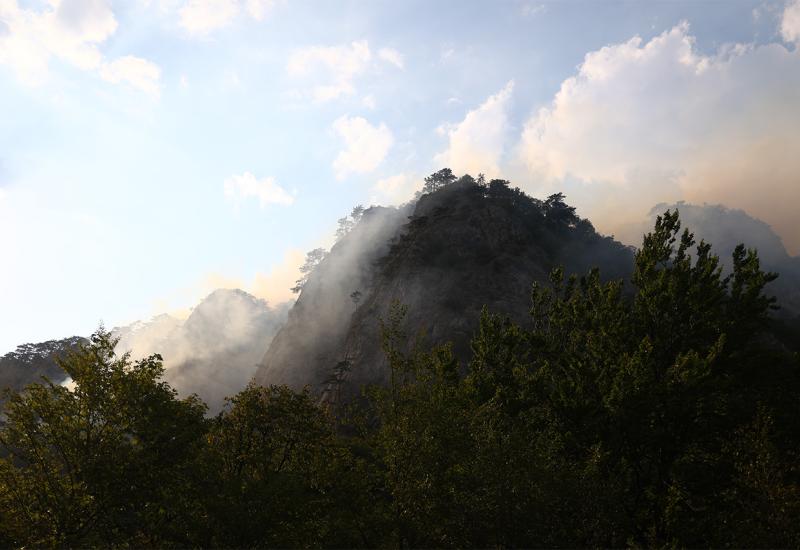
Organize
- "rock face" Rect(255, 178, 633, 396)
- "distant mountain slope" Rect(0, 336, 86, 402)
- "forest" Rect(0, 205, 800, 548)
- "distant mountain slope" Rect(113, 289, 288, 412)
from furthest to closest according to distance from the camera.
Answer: "distant mountain slope" Rect(0, 336, 86, 402), "distant mountain slope" Rect(113, 289, 288, 412), "rock face" Rect(255, 178, 633, 396), "forest" Rect(0, 205, 800, 548)

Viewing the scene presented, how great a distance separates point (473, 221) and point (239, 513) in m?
113

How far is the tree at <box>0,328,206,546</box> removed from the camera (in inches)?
948

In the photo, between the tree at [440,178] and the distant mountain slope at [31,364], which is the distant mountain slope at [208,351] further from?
the tree at [440,178]

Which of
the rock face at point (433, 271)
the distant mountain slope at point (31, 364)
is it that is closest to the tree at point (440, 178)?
the rock face at point (433, 271)

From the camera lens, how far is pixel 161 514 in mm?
25969

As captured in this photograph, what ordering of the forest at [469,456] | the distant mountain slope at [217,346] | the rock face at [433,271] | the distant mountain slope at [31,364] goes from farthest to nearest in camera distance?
the distant mountain slope at [31,364] < the distant mountain slope at [217,346] < the rock face at [433,271] < the forest at [469,456]

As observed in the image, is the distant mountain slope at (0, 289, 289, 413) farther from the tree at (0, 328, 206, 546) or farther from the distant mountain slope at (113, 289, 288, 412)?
the tree at (0, 328, 206, 546)

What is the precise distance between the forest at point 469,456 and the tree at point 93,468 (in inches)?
3.6

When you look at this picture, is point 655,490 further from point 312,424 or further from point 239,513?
point 239,513

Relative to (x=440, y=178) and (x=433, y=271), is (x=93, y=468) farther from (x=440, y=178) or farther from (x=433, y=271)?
(x=440, y=178)

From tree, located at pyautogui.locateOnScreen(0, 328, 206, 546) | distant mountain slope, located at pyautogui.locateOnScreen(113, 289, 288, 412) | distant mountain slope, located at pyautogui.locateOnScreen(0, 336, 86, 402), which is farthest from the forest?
distant mountain slope, located at pyautogui.locateOnScreen(0, 336, 86, 402)

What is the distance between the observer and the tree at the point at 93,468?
2408 cm

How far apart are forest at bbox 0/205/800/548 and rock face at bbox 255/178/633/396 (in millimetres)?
58549

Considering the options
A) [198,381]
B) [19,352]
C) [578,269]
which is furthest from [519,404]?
[19,352]
